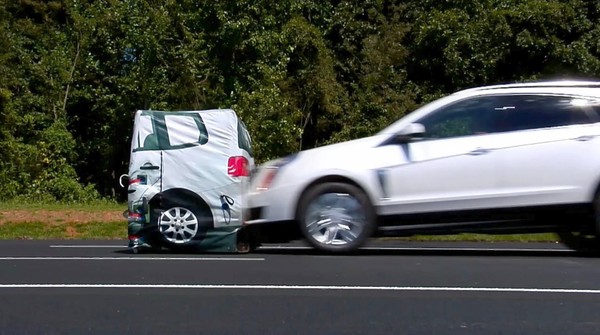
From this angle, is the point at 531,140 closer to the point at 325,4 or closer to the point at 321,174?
the point at 321,174

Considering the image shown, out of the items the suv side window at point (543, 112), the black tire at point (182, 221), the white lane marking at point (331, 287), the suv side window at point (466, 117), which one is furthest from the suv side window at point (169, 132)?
the suv side window at point (543, 112)

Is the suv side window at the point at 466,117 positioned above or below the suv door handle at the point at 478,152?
above

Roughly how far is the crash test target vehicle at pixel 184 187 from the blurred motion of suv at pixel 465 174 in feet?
2.40

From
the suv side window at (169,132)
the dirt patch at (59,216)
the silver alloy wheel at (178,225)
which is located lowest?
the dirt patch at (59,216)

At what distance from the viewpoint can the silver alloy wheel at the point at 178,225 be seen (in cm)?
1084

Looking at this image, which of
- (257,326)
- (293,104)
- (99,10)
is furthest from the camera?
(99,10)

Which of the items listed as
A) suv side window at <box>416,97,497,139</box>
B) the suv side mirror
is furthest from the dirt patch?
suv side window at <box>416,97,497,139</box>

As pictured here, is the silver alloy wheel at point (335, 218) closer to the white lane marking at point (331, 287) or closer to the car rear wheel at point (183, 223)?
the car rear wheel at point (183, 223)

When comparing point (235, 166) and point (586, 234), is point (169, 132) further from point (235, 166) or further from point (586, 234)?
point (586, 234)

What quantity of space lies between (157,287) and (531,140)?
13.7ft

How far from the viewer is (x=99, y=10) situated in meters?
29.6

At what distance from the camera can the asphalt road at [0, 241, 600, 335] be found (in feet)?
21.6

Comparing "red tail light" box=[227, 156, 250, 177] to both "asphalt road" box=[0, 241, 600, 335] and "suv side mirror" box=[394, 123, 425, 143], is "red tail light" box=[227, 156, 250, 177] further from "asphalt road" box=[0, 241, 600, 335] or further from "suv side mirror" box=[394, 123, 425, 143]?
"suv side mirror" box=[394, 123, 425, 143]

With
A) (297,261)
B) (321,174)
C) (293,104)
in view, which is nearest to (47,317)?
(297,261)
